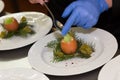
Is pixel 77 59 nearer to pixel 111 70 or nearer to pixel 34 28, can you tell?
pixel 111 70

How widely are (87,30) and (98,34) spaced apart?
0.17ft

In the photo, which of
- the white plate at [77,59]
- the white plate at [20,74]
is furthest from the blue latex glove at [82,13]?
the white plate at [20,74]

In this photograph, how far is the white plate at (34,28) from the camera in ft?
2.89

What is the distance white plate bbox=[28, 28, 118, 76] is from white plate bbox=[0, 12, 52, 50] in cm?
4

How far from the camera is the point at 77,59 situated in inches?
30.0

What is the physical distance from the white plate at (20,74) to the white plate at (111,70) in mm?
143

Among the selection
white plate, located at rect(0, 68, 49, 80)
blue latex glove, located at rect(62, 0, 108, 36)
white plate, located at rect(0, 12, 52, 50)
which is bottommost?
white plate, located at rect(0, 12, 52, 50)

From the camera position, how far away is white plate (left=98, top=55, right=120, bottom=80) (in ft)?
2.09

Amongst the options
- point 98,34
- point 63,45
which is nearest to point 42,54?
point 63,45

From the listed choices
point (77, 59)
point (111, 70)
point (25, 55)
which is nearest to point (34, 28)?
point (25, 55)

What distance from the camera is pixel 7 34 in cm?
94

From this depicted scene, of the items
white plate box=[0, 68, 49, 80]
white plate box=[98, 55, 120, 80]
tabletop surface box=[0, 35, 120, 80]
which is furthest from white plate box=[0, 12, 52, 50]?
white plate box=[98, 55, 120, 80]

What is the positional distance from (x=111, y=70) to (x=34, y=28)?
41 cm

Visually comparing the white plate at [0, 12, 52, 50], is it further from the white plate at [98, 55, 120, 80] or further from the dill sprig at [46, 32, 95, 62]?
the white plate at [98, 55, 120, 80]
